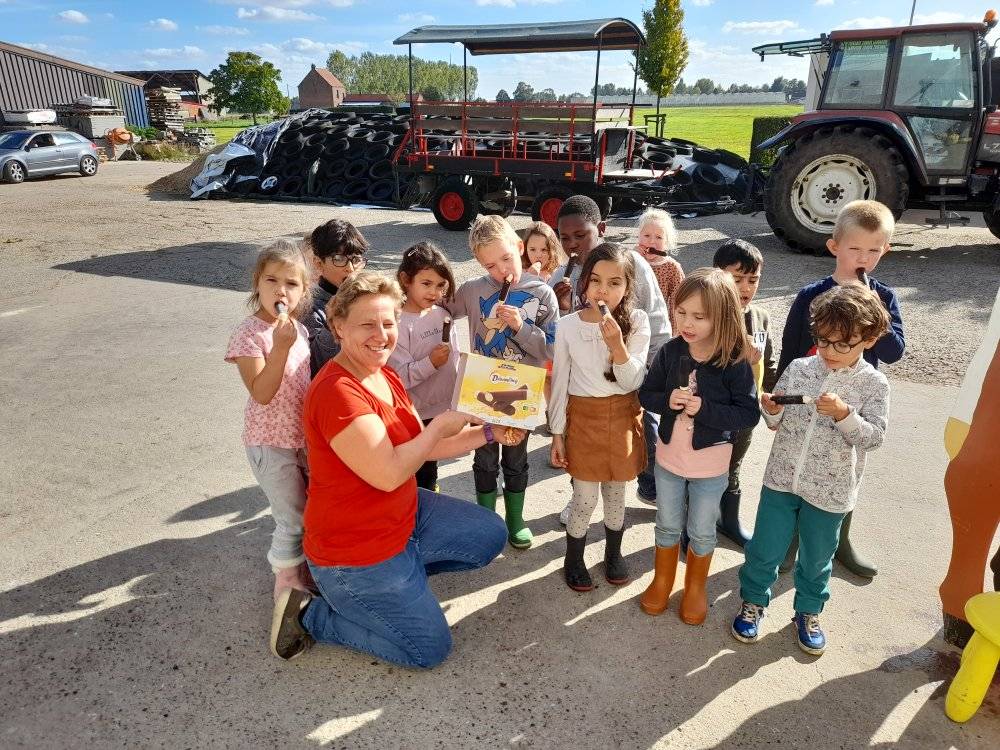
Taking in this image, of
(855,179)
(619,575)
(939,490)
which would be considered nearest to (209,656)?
(619,575)

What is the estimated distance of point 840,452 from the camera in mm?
2424

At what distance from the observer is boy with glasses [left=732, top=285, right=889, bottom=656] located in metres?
2.29

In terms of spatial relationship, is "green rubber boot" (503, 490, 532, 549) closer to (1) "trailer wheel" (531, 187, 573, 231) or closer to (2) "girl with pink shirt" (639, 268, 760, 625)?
(2) "girl with pink shirt" (639, 268, 760, 625)

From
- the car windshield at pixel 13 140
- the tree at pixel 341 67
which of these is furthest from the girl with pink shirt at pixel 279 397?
the tree at pixel 341 67

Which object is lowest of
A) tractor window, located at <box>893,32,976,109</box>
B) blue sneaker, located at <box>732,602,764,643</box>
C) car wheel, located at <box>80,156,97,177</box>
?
blue sneaker, located at <box>732,602,764,643</box>

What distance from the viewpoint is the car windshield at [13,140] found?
1847 centimetres

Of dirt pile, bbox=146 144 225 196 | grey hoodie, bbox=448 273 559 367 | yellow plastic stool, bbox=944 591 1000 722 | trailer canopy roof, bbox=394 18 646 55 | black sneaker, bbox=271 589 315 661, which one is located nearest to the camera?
yellow plastic stool, bbox=944 591 1000 722

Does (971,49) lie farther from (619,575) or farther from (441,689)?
(441,689)

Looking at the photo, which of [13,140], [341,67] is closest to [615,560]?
[13,140]

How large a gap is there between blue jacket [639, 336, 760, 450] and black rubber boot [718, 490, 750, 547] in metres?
0.74

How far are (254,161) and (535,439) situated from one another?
13.8 metres

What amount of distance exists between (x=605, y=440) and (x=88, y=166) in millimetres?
22526

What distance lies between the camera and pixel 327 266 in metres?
3.02

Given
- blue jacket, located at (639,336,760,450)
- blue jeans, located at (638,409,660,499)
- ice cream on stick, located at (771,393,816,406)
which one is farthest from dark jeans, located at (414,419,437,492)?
ice cream on stick, located at (771,393,816,406)
